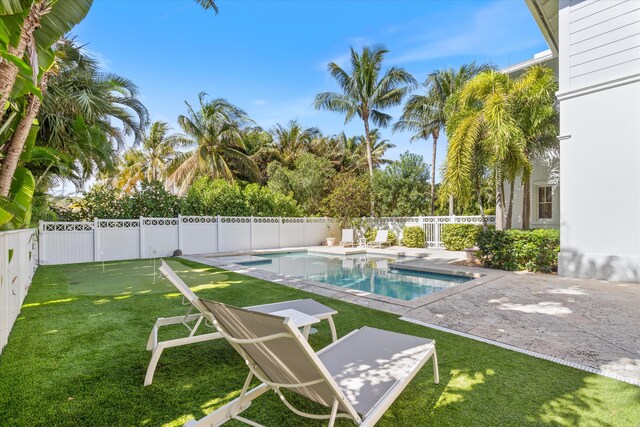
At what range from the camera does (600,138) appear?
26.9ft

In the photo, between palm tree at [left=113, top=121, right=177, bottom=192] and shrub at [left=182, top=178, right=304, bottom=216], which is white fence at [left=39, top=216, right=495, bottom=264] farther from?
palm tree at [left=113, top=121, right=177, bottom=192]

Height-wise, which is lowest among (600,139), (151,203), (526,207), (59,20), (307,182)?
(526,207)

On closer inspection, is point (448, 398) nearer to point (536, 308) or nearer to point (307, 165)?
point (536, 308)

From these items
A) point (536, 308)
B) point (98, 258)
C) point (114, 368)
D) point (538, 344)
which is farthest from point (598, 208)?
point (98, 258)

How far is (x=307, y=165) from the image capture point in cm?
2295

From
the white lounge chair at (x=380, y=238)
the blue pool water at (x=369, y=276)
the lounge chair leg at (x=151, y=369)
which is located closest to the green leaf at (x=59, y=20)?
the lounge chair leg at (x=151, y=369)

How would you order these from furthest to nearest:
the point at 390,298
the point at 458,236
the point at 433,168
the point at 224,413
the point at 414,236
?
the point at 433,168 → the point at 414,236 → the point at 458,236 → the point at 390,298 → the point at 224,413

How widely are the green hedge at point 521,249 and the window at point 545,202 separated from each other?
17.5 ft

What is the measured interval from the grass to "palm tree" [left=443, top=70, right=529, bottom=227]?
7.10m

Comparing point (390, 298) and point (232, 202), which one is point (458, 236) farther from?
point (232, 202)

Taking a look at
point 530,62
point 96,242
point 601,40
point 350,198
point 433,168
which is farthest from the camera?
point 433,168

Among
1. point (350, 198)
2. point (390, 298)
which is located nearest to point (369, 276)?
point (390, 298)

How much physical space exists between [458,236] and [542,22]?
9.26 metres

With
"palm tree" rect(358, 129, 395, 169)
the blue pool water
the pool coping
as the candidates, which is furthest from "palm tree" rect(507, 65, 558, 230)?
"palm tree" rect(358, 129, 395, 169)
